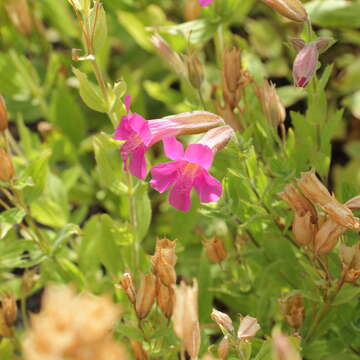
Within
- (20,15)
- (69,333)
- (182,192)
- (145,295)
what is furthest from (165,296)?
(20,15)

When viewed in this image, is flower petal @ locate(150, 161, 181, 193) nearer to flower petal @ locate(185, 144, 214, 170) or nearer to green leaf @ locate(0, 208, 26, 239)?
flower petal @ locate(185, 144, 214, 170)

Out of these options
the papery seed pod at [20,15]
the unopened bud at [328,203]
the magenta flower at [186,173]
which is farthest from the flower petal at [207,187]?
the papery seed pod at [20,15]

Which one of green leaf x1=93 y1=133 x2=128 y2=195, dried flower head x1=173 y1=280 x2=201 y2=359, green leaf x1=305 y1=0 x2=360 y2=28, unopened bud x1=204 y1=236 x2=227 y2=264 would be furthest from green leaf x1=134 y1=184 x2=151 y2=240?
green leaf x1=305 y1=0 x2=360 y2=28

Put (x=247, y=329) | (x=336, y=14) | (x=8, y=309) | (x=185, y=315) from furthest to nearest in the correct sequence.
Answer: (x=336, y=14) < (x=8, y=309) < (x=247, y=329) < (x=185, y=315)

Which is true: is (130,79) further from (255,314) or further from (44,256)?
(255,314)

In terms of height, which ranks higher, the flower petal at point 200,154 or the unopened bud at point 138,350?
the flower petal at point 200,154

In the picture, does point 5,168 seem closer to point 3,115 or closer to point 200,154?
point 3,115

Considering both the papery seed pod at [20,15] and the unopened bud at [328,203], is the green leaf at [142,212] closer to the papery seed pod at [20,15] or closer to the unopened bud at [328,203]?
the unopened bud at [328,203]
